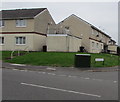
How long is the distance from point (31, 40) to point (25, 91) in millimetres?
24687

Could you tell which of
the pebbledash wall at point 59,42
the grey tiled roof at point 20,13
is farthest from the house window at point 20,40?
the pebbledash wall at point 59,42

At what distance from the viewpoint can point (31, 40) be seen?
31969 millimetres

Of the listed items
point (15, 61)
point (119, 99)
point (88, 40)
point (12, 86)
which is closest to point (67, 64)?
point (15, 61)

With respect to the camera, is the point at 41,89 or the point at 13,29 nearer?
the point at 41,89

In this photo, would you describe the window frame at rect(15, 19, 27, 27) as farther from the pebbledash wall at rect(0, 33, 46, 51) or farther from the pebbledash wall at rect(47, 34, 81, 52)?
the pebbledash wall at rect(47, 34, 81, 52)

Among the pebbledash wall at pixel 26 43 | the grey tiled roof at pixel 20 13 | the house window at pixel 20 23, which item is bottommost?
the pebbledash wall at pixel 26 43

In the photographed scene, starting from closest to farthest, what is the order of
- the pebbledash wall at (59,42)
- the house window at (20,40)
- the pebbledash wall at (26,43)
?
the pebbledash wall at (59,42)
the pebbledash wall at (26,43)
the house window at (20,40)

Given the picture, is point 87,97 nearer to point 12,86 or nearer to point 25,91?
point 25,91

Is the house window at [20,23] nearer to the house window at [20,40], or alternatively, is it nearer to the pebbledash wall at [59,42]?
the house window at [20,40]

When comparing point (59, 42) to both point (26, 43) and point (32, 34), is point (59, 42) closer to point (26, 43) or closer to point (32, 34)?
point (32, 34)

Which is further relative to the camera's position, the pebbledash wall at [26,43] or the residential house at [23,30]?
the residential house at [23,30]

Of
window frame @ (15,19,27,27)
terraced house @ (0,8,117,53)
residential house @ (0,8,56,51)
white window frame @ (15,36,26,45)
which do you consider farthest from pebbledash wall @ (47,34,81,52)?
window frame @ (15,19,27,27)

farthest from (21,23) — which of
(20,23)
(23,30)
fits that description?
(23,30)

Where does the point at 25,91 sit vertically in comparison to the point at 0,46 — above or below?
below
